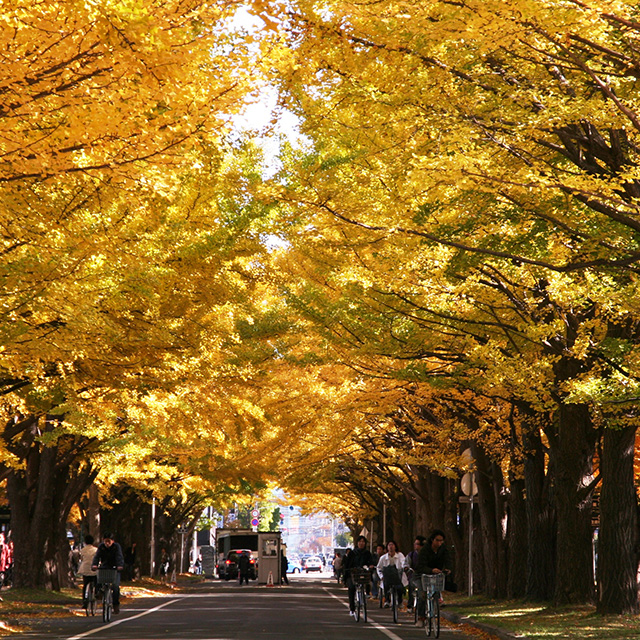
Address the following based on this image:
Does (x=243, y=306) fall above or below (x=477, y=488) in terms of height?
above

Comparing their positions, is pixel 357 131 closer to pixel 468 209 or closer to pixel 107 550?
pixel 468 209

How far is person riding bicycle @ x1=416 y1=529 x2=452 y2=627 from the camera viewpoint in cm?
1814

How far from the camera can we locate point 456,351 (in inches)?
813

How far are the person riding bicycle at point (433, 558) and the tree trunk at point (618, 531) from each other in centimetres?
269

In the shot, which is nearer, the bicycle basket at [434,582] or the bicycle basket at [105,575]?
the bicycle basket at [434,582]

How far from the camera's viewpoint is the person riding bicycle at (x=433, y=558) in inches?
714

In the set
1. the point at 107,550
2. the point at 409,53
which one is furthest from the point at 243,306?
the point at 409,53

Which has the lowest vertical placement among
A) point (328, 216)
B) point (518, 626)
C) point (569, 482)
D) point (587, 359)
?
point (518, 626)

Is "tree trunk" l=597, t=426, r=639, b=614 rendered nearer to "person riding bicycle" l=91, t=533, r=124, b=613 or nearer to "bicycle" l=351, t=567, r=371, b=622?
"bicycle" l=351, t=567, r=371, b=622

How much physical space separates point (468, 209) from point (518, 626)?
7.91 meters

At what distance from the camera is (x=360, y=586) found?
73.5 feet

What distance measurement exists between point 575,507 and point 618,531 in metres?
2.15

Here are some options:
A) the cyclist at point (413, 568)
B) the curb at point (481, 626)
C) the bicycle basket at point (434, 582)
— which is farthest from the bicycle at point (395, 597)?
the bicycle basket at point (434, 582)

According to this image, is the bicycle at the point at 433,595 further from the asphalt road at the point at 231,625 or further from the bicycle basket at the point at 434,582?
the asphalt road at the point at 231,625
